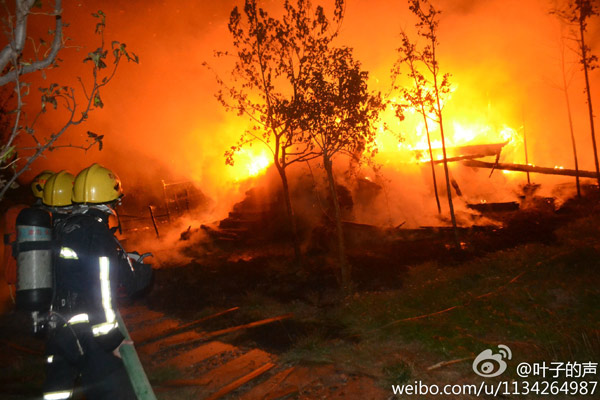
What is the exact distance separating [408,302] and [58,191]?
23.5ft

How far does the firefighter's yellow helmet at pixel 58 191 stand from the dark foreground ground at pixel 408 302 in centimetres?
353

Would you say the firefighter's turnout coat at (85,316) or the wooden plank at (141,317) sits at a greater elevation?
the firefighter's turnout coat at (85,316)

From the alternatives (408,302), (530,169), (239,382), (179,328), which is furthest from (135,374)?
(530,169)

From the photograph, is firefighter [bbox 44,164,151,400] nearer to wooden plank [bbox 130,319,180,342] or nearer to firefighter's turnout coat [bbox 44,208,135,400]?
firefighter's turnout coat [bbox 44,208,135,400]

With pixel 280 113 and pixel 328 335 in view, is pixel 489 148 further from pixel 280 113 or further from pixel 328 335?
pixel 328 335

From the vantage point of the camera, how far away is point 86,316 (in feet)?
11.0

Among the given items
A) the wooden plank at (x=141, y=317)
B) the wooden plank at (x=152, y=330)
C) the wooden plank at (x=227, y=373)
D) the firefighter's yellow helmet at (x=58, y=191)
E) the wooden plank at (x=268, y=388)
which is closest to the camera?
the firefighter's yellow helmet at (x=58, y=191)

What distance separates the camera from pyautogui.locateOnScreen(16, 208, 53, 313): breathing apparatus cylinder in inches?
128

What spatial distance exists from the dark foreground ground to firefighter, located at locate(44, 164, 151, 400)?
2722 millimetres

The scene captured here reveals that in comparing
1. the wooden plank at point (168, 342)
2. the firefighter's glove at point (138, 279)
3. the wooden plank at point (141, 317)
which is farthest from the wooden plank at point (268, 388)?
the wooden plank at point (141, 317)

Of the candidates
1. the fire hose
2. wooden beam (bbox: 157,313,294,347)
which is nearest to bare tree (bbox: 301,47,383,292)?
wooden beam (bbox: 157,313,294,347)

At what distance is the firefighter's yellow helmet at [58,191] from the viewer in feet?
13.0

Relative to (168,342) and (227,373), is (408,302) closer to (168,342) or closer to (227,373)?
(227,373)

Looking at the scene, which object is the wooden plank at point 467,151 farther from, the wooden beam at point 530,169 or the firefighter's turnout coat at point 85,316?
the firefighter's turnout coat at point 85,316
